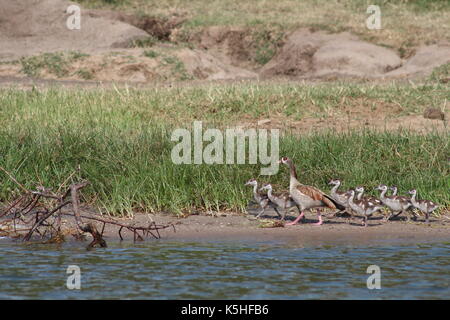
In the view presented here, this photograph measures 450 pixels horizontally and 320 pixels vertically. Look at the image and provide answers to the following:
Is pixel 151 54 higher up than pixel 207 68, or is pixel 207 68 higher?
pixel 151 54

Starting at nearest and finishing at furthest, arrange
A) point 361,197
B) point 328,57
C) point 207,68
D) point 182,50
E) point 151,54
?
point 361,197 < point 151,54 < point 207,68 < point 182,50 < point 328,57

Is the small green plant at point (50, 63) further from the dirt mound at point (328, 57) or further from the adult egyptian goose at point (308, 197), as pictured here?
the adult egyptian goose at point (308, 197)

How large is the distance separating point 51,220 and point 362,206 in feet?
13.1

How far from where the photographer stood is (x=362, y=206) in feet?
38.2

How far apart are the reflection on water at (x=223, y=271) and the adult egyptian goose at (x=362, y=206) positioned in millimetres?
1101

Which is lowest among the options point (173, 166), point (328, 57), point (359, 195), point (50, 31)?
point (359, 195)

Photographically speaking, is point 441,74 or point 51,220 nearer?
point 51,220

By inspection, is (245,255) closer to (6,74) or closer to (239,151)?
(239,151)

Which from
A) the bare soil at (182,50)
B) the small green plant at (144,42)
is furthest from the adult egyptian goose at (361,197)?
the small green plant at (144,42)

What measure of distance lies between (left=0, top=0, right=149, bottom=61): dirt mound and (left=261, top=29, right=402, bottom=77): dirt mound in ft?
15.9

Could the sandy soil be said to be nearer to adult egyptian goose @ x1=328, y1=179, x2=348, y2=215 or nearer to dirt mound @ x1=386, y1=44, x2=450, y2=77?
adult egyptian goose @ x1=328, y1=179, x2=348, y2=215

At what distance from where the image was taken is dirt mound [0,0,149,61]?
30781 mm

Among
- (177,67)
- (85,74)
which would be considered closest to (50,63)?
(85,74)

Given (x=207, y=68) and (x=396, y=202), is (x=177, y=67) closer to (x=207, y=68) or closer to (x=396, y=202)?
(x=207, y=68)
